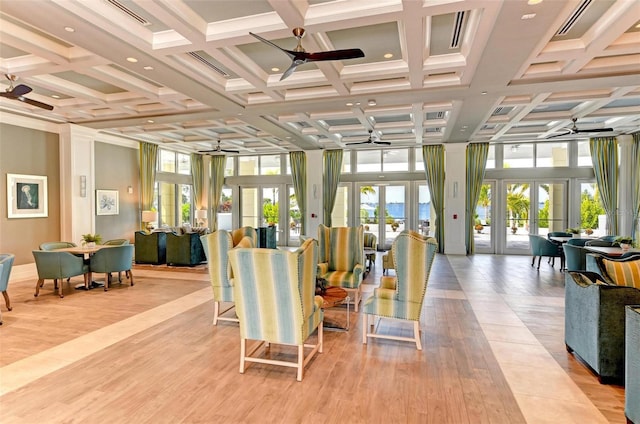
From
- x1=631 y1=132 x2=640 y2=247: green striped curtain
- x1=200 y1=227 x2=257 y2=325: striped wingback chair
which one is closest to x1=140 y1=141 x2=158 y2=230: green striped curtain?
x1=200 y1=227 x2=257 y2=325: striped wingback chair

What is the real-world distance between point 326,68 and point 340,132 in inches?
186

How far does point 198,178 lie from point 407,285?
36.5 feet

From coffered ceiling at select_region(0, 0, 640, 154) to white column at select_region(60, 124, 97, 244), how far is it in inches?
18.4

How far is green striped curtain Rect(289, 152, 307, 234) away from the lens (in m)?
12.5

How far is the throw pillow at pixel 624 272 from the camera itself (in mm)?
3549

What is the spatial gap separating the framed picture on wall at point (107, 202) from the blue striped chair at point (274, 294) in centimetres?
798

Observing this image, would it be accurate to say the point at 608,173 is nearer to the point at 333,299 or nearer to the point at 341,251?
the point at 341,251

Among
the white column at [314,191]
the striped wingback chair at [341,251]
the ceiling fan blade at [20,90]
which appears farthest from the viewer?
the white column at [314,191]

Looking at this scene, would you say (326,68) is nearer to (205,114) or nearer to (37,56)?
(205,114)

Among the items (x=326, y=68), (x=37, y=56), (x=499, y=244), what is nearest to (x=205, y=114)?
(x=37, y=56)

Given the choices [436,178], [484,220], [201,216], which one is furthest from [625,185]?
[201,216]

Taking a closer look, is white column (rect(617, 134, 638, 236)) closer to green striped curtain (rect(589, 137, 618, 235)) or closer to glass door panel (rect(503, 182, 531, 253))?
green striped curtain (rect(589, 137, 618, 235))

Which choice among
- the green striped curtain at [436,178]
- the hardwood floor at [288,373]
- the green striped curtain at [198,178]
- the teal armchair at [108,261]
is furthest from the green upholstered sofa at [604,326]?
the green striped curtain at [198,178]

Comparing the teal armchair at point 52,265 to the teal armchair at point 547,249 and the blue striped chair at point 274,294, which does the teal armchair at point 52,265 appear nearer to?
the blue striped chair at point 274,294
